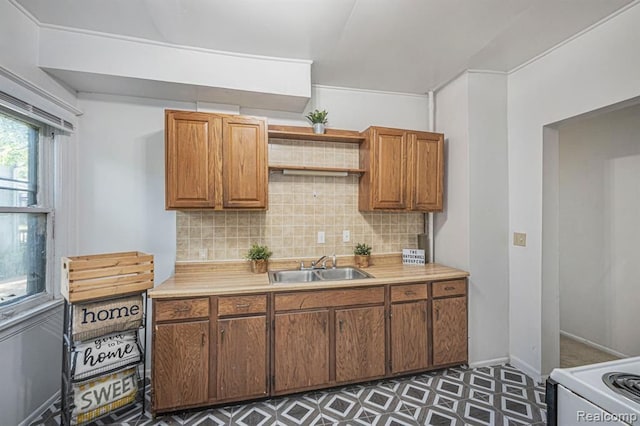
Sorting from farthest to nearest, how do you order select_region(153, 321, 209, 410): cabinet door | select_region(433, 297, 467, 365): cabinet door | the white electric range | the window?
select_region(433, 297, 467, 365): cabinet door, select_region(153, 321, 209, 410): cabinet door, the window, the white electric range

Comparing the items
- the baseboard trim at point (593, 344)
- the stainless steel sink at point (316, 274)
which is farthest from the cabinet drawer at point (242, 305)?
the baseboard trim at point (593, 344)

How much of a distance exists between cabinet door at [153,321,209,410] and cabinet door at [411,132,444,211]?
2.11m

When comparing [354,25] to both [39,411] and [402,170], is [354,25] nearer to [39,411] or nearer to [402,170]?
[402,170]

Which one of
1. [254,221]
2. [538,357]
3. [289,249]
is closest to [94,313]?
[254,221]

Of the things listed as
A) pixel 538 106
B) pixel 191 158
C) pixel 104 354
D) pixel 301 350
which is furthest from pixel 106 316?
pixel 538 106

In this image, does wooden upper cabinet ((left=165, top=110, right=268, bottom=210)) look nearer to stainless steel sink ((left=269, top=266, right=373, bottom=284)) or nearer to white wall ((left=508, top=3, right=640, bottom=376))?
stainless steel sink ((left=269, top=266, right=373, bottom=284))

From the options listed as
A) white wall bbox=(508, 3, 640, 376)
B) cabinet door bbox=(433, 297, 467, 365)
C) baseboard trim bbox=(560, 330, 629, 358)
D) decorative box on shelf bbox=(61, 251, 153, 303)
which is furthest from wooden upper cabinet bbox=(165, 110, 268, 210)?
baseboard trim bbox=(560, 330, 629, 358)

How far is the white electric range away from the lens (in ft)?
2.83

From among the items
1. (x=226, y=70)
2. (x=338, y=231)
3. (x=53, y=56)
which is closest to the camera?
(x=53, y=56)

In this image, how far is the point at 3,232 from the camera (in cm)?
179

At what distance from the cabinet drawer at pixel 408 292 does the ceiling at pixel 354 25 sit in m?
1.92

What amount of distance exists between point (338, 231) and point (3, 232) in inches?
95.6

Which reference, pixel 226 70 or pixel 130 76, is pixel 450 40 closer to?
pixel 226 70

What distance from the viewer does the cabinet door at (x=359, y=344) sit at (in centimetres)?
220
